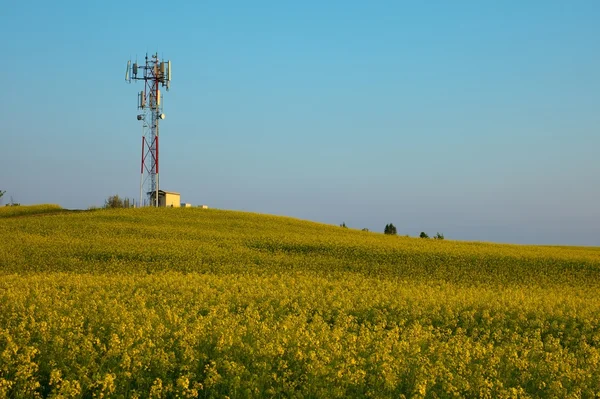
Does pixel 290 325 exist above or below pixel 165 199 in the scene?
below

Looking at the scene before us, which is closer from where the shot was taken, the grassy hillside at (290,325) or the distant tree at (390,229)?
the grassy hillside at (290,325)

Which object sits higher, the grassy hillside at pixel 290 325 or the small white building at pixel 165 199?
the small white building at pixel 165 199

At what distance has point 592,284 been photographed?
1475 inches

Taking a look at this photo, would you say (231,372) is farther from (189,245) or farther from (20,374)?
(189,245)

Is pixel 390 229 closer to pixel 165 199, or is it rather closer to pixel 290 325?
pixel 165 199

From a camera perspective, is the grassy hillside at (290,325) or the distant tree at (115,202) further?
the distant tree at (115,202)

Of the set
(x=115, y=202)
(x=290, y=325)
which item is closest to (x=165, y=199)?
(x=115, y=202)

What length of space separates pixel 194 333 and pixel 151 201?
195 feet

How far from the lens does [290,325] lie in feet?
48.5

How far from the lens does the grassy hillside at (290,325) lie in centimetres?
1125

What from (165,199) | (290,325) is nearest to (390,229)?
(165,199)

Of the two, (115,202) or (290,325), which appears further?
(115,202)

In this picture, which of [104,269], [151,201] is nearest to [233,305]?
[104,269]

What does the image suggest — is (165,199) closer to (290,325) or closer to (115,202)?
(115,202)
